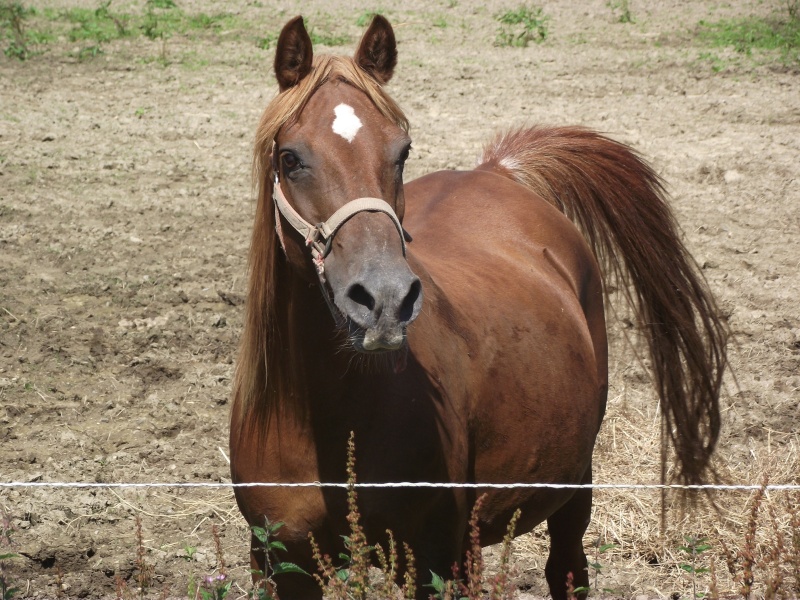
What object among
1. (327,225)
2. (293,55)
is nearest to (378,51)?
(293,55)

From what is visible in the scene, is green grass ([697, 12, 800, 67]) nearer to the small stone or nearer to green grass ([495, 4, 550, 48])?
green grass ([495, 4, 550, 48])

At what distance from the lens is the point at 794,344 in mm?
5492

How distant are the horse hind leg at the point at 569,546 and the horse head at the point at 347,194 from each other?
1618 mm

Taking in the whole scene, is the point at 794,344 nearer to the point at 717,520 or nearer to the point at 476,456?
the point at 717,520

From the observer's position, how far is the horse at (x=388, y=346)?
2457 millimetres

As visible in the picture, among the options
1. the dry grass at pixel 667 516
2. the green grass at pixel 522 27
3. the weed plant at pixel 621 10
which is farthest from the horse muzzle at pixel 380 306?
the weed plant at pixel 621 10

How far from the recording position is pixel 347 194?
7.99 feet

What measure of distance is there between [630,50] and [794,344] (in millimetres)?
6979

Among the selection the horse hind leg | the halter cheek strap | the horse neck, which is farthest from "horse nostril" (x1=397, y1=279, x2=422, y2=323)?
the horse hind leg

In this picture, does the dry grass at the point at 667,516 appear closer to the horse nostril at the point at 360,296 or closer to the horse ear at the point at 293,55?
the horse nostril at the point at 360,296

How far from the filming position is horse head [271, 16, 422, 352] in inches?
89.0

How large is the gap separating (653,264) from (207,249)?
3317 millimetres

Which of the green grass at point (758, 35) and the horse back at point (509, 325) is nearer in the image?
the horse back at point (509, 325)

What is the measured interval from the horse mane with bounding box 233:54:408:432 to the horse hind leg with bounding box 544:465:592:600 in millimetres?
1430
